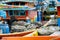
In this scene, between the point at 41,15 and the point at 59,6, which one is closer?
the point at 59,6

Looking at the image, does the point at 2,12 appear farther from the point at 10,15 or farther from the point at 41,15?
the point at 41,15

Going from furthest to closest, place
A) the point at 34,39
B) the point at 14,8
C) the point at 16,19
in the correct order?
the point at 14,8, the point at 16,19, the point at 34,39

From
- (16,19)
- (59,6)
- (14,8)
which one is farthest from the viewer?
(14,8)

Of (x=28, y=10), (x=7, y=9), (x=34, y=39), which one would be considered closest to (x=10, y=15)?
(x=7, y=9)

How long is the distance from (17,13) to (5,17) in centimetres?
148

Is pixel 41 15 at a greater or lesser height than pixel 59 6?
lesser

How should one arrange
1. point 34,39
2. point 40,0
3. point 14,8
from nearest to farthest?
point 34,39 → point 14,8 → point 40,0

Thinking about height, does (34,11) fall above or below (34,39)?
below

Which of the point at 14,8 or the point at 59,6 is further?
the point at 14,8


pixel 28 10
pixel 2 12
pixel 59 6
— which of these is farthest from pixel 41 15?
pixel 59 6

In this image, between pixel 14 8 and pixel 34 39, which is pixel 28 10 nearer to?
pixel 14 8

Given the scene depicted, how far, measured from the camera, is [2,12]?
22.3 metres

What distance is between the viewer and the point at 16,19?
2005cm

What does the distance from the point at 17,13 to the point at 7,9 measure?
117 centimetres
